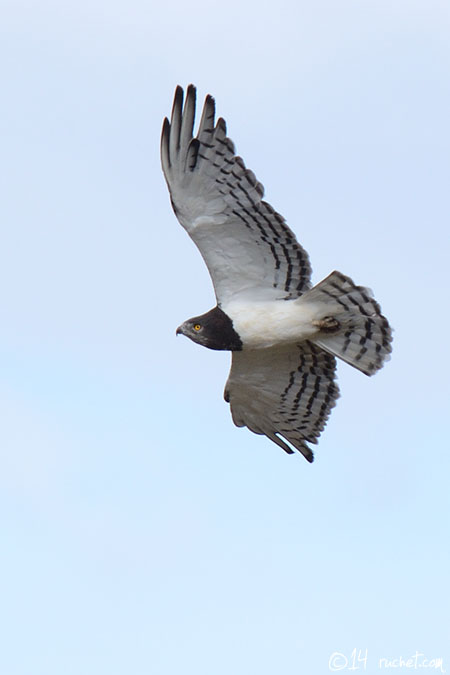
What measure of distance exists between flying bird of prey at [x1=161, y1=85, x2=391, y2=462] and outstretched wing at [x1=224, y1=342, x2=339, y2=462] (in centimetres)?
2

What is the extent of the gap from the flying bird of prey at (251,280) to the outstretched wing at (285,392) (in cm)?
2

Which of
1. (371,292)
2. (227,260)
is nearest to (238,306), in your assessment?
(227,260)

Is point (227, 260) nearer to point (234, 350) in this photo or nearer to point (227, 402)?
point (234, 350)

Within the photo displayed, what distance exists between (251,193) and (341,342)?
66.7 inches

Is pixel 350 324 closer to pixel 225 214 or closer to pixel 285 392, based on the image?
pixel 285 392

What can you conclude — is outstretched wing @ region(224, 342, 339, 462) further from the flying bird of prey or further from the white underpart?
the white underpart

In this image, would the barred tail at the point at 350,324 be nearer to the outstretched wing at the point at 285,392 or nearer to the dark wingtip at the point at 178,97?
the outstretched wing at the point at 285,392

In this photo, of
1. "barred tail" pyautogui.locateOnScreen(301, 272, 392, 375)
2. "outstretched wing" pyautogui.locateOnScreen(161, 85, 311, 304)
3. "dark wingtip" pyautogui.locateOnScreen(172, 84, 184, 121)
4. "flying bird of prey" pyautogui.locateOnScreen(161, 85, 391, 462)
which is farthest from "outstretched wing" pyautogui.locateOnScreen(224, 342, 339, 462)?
"dark wingtip" pyautogui.locateOnScreen(172, 84, 184, 121)

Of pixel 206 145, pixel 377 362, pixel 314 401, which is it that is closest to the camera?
pixel 206 145

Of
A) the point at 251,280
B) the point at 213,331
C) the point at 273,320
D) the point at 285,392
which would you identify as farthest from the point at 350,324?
the point at 285,392

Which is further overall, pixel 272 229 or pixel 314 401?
pixel 314 401

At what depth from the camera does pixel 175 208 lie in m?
12.5

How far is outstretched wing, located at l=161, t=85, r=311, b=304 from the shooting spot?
1223 centimetres

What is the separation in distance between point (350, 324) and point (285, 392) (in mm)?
1381
